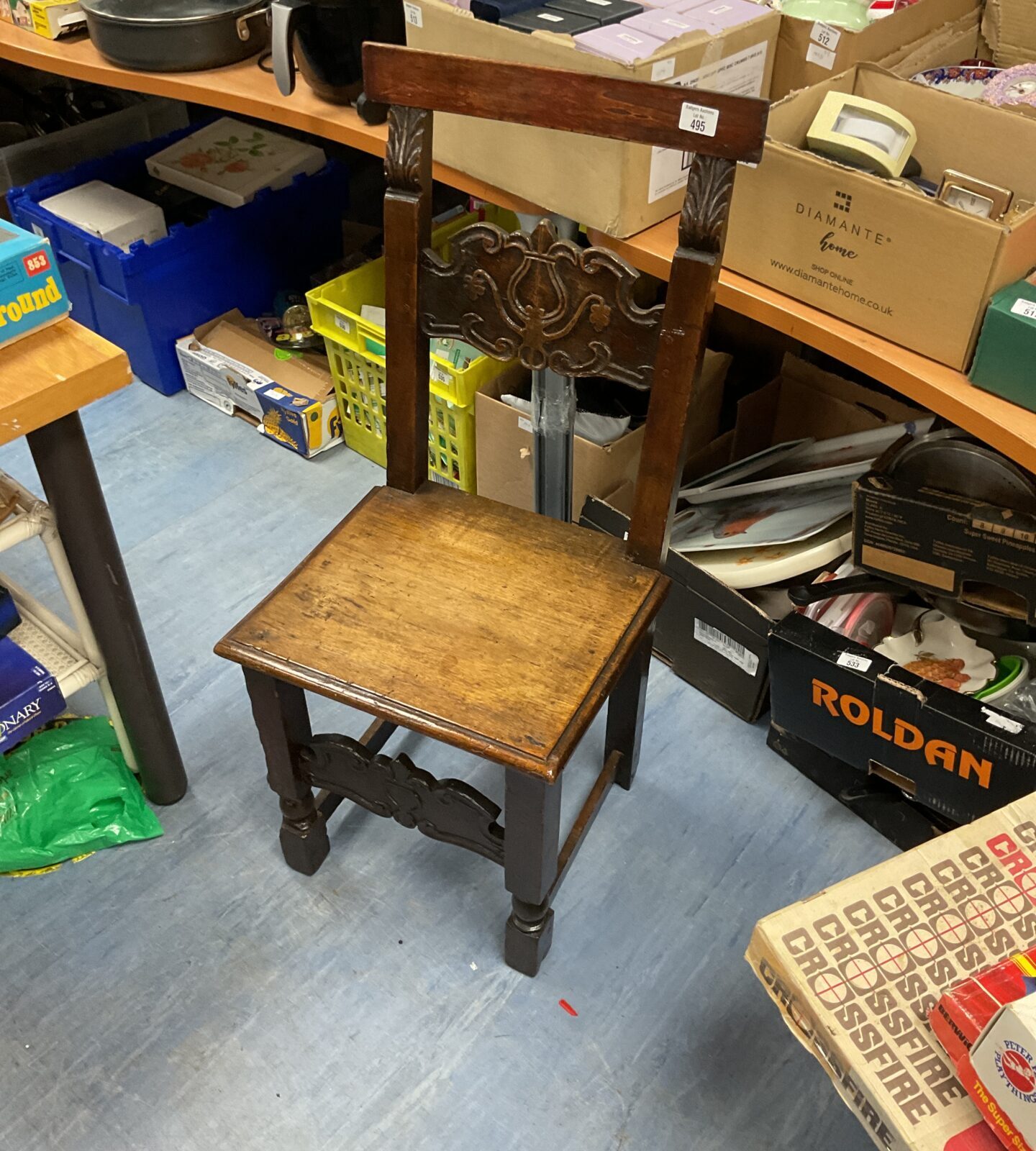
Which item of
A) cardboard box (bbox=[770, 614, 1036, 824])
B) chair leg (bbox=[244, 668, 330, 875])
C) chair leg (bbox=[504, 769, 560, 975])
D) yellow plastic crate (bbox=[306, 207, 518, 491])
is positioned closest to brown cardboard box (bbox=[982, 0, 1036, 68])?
yellow plastic crate (bbox=[306, 207, 518, 491])

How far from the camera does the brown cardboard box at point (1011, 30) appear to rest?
158cm

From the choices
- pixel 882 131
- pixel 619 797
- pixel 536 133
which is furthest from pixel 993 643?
pixel 536 133

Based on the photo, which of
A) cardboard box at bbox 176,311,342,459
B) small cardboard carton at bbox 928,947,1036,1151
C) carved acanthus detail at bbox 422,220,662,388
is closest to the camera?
small cardboard carton at bbox 928,947,1036,1151

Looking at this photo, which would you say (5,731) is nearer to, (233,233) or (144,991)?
(144,991)

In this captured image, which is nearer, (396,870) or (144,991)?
(144,991)

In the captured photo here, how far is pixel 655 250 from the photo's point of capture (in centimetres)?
144

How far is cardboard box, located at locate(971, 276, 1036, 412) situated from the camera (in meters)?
1.18

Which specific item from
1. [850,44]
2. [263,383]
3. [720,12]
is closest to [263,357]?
[263,383]

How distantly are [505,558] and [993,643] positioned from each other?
785mm

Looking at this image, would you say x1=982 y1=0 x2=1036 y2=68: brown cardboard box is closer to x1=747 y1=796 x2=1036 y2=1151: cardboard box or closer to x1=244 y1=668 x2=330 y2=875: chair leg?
x1=747 y1=796 x2=1036 y2=1151: cardboard box

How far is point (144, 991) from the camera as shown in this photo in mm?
1397

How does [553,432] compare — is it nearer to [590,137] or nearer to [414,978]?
[590,137]

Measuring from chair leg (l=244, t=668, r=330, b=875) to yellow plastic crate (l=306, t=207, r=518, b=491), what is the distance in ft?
2.51

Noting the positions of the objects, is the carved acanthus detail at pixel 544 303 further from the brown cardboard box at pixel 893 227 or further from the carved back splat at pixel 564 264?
the brown cardboard box at pixel 893 227
